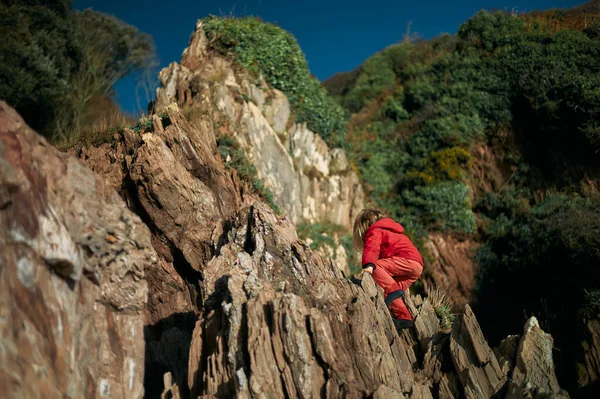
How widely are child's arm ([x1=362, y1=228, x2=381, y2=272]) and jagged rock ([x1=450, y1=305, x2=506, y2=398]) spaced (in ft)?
4.69

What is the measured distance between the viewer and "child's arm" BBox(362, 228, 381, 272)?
738 centimetres

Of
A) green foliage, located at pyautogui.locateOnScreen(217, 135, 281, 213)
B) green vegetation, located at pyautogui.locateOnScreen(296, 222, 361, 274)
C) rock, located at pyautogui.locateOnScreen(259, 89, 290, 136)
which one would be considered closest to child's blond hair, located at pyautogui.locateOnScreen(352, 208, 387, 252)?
green foliage, located at pyautogui.locateOnScreen(217, 135, 281, 213)

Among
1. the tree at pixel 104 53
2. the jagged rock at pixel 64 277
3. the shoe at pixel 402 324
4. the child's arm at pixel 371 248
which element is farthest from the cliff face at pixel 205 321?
the tree at pixel 104 53

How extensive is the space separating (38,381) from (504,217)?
Result: 1466 cm

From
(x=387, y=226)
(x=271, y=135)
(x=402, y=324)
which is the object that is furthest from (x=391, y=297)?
(x=271, y=135)

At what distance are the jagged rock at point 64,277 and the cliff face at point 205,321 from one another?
0.04 ft

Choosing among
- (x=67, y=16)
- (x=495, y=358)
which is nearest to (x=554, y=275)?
(x=495, y=358)

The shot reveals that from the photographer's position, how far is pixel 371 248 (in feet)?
24.7

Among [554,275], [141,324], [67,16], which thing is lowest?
[141,324]

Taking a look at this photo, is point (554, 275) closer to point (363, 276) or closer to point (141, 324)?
point (363, 276)

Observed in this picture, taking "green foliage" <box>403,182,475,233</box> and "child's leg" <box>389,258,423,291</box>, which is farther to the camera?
"green foliage" <box>403,182,475,233</box>

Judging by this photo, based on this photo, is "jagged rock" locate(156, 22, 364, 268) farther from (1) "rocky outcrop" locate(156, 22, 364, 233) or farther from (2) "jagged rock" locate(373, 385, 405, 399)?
(2) "jagged rock" locate(373, 385, 405, 399)

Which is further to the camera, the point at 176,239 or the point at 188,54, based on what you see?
the point at 188,54

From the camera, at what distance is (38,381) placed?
13.4 ft
